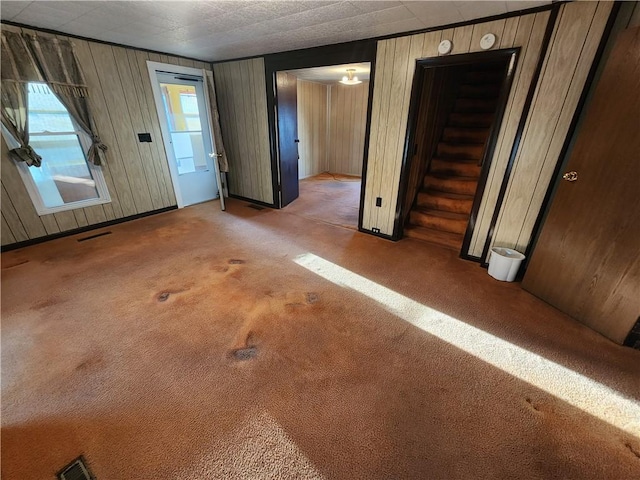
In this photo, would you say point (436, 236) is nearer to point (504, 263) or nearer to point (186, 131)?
point (504, 263)

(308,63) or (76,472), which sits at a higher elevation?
(308,63)

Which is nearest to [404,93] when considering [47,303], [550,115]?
[550,115]

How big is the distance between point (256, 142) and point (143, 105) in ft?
5.31

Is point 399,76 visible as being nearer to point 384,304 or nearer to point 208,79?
point 384,304

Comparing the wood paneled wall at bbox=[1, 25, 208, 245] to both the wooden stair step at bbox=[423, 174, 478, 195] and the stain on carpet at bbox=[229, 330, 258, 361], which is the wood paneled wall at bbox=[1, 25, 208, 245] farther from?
the wooden stair step at bbox=[423, 174, 478, 195]

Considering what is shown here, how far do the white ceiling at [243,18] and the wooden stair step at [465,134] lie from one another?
1.87 meters

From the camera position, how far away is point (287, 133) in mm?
4496

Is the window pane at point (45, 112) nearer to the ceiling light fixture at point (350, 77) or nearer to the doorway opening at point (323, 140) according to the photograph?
the doorway opening at point (323, 140)

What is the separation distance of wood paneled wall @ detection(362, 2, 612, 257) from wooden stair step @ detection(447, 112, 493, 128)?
5.67 ft

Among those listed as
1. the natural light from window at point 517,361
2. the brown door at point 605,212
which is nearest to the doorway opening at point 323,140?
the natural light from window at point 517,361

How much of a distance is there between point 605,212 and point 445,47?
1926 mm

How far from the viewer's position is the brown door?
177 cm

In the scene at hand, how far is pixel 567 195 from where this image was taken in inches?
84.7

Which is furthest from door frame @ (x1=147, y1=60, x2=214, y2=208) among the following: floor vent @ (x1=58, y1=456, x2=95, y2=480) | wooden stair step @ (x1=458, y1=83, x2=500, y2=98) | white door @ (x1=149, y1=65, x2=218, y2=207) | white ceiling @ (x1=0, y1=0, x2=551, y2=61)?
wooden stair step @ (x1=458, y1=83, x2=500, y2=98)
